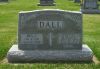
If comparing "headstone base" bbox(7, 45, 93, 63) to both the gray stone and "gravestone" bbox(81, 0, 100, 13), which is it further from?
"gravestone" bbox(81, 0, 100, 13)

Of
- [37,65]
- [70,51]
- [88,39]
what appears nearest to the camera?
[37,65]

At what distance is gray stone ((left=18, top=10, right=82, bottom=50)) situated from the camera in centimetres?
897

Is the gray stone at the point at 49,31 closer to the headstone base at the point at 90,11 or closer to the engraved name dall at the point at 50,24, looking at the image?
the engraved name dall at the point at 50,24

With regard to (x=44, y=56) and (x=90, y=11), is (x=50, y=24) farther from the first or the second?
(x=90, y=11)

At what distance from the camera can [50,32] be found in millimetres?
9047

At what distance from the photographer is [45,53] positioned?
8773 millimetres

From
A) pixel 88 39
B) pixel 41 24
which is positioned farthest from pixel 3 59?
pixel 88 39

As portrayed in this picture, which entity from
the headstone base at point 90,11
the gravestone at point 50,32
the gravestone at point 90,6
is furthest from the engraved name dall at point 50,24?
the gravestone at point 90,6

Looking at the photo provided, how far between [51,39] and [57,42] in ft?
0.65

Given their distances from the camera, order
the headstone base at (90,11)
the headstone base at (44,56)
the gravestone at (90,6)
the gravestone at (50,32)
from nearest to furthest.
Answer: the headstone base at (44,56) → the gravestone at (50,32) → the headstone base at (90,11) → the gravestone at (90,6)

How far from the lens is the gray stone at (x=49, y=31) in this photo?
8969 mm

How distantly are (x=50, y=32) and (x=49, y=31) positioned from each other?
0.14ft

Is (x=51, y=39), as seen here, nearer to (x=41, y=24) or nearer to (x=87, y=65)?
(x=41, y=24)

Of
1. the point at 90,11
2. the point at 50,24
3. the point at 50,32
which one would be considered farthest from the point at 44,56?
the point at 90,11
